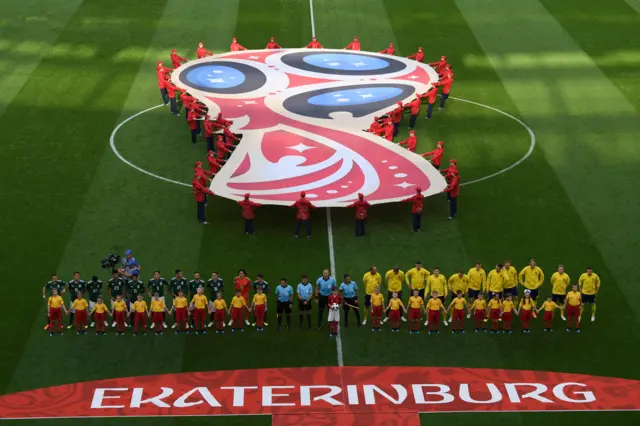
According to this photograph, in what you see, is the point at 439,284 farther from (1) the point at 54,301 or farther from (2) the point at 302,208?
(1) the point at 54,301

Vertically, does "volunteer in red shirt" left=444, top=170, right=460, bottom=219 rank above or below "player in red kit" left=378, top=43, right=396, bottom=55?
above

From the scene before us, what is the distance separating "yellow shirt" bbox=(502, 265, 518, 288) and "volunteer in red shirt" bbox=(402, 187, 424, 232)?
436 cm

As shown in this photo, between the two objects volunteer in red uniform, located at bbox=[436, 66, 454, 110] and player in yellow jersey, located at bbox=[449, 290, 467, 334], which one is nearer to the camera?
player in yellow jersey, located at bbox=[449, 290, 467, 334]

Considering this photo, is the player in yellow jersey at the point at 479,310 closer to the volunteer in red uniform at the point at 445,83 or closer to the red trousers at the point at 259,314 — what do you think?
the red trousers at the point at 259,314

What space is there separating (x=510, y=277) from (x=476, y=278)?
32.2 inches

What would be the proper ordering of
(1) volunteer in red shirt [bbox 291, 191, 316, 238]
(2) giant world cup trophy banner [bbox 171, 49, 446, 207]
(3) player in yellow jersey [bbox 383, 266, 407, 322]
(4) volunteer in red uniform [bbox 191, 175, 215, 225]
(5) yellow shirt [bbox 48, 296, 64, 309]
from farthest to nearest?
(2) giant world cup trophy banner [bbox 171, 49, 446, 207]
(4) volunteer in red uniform [bbox 191, 175, 215, 225]
(1) volunteer in red shirt [bbox 291, 191, 316, 238]
(3) player in yellow jersey [bbox 383, 266, 407, 322]
(5) yellow shirt [bbox 48, 296, 64, 309]

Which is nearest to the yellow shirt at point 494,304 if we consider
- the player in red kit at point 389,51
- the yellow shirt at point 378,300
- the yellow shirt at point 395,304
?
the yellow shirt at point 395,304

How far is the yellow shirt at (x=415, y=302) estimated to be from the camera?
88.4ft

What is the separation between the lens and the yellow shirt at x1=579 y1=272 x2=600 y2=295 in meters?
27.6

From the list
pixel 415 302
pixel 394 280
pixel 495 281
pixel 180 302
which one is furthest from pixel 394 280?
pixel 180 302

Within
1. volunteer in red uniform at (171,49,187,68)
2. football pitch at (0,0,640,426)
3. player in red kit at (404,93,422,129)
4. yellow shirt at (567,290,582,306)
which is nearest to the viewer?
football pitch at (0,0,640,426)

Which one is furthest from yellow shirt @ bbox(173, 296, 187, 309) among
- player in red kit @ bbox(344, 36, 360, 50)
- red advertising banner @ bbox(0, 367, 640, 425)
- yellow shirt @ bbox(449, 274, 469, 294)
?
player in red kit @ bbox(344, 36, 360, 50)

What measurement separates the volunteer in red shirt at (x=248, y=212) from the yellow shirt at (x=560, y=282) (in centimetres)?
842

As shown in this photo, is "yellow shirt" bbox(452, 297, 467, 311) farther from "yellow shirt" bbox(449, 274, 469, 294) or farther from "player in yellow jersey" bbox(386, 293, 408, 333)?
"player in yellow jersey" bbox(386, 293, 408, 333)
